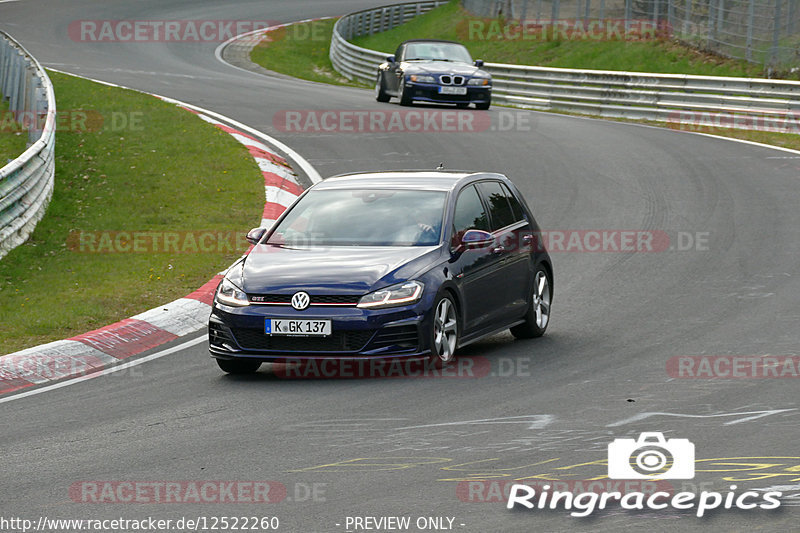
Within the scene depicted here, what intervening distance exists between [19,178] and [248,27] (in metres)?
37.7

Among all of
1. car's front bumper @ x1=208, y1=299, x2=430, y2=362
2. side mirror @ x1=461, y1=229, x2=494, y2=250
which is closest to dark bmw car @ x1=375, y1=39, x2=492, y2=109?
side mirror @ x1=461, y1=229, x2=494, y2=250

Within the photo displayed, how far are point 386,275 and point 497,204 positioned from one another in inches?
84.6

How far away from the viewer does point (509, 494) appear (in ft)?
21.1

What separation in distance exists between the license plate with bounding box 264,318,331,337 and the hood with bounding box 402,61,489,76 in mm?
18232

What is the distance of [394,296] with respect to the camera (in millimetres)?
9641

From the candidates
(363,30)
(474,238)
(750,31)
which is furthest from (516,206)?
(363,30)

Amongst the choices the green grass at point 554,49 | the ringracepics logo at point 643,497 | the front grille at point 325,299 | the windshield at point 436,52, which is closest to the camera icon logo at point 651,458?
the ringracepics logo at point 643,497

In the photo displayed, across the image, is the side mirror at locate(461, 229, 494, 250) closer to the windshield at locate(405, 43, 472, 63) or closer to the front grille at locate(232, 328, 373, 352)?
the front grille at locate(232, 328, 373, 352)

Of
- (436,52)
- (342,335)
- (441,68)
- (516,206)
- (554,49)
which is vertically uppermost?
(516,206)

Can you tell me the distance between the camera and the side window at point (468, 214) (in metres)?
10.6

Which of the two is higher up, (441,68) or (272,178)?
(441,68)

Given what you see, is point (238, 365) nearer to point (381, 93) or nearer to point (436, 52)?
point (381, 93)

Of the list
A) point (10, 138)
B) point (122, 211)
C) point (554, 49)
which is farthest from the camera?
point (554, 49)

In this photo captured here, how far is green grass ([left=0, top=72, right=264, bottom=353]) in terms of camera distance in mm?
12523
